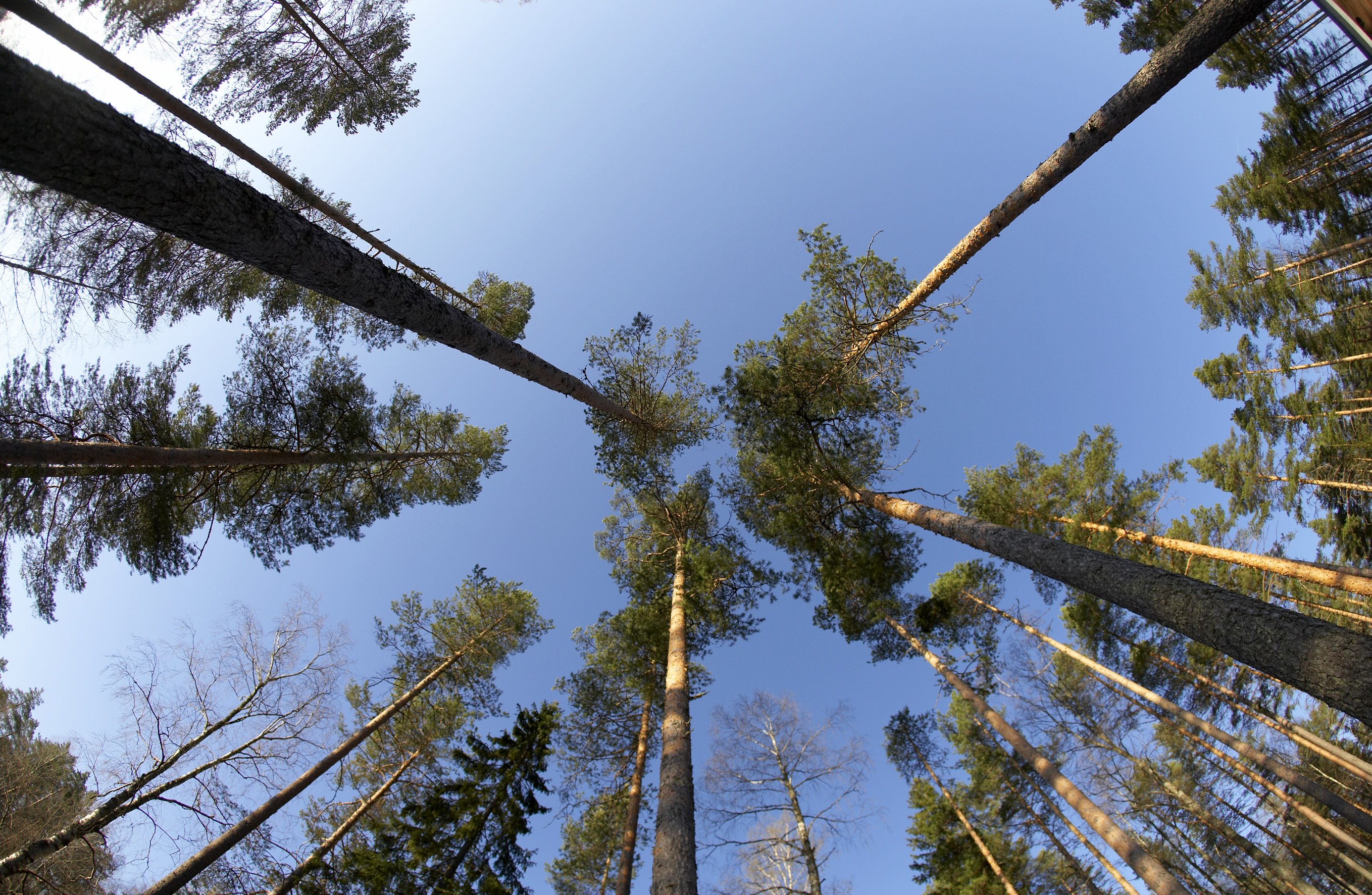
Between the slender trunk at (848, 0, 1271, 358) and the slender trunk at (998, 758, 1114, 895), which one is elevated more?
the slender trunk at (848, 0, 1271, 358)

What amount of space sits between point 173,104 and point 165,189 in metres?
7.07

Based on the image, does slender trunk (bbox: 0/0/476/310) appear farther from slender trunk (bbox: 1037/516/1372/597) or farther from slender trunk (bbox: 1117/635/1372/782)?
slender trunk (bbox: 1117/635/1372/782)

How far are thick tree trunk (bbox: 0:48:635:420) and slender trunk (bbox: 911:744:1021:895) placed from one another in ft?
49.2

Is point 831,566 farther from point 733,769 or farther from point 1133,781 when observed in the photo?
point 1133,781

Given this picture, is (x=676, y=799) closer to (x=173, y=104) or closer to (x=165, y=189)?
(x=165, y=189)

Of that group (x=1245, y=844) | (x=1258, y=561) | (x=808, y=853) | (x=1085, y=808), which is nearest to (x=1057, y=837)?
(x=1245, y=844)

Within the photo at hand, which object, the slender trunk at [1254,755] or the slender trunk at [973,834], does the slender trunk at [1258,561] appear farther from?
the slender trunk at [973,834]

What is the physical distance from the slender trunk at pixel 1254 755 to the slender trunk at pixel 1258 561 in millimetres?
3042

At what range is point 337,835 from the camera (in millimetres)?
8664

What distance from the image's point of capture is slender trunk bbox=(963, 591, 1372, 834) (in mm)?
7551

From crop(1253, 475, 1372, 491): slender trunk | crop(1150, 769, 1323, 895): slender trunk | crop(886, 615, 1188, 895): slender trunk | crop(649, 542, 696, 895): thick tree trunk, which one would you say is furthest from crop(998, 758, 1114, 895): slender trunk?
crop(649, 542, 696, 895): thick tree trunk

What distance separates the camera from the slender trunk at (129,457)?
Result: 5363 mm

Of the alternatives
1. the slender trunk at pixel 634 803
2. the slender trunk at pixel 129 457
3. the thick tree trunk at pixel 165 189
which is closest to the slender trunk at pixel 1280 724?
the slender trunk at pixel 634 803

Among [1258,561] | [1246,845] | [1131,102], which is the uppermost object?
[1131,102]
